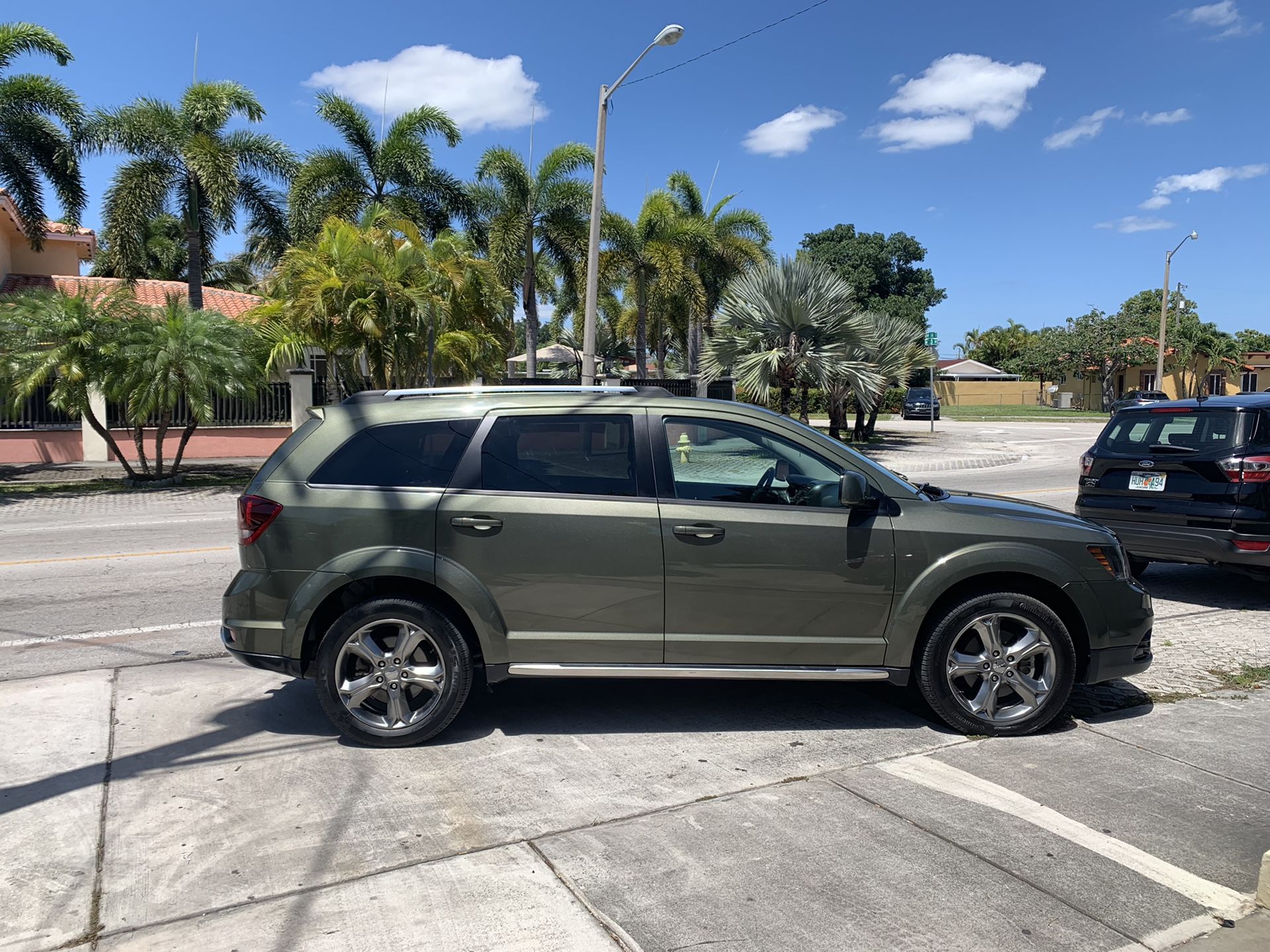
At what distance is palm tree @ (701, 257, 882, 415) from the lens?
72.7 feet

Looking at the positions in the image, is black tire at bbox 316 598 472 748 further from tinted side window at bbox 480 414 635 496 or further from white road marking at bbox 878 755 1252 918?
white road marking at bbox 878 755 1252 918

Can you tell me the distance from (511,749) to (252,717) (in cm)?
157

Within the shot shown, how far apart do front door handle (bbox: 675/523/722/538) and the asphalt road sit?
3.70 meters

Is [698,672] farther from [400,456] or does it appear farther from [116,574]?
[116,574]

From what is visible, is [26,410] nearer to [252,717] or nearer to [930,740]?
[252,717]

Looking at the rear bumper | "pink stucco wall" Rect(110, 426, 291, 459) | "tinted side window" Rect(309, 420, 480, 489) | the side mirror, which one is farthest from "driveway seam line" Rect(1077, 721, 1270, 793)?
"pink stucco wall" Rect(110, 426, 291, 459)

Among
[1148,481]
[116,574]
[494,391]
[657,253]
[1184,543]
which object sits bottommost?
[116,574]

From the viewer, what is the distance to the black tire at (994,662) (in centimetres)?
492

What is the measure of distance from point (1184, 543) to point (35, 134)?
23.6 m

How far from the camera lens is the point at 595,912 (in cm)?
336

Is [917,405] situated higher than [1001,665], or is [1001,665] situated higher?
[917,405]

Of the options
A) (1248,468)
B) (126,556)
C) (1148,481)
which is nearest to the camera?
(1248,468)

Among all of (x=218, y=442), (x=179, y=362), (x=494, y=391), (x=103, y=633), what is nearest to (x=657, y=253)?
(x=218, y=442)

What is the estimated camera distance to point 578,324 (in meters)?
41.5
